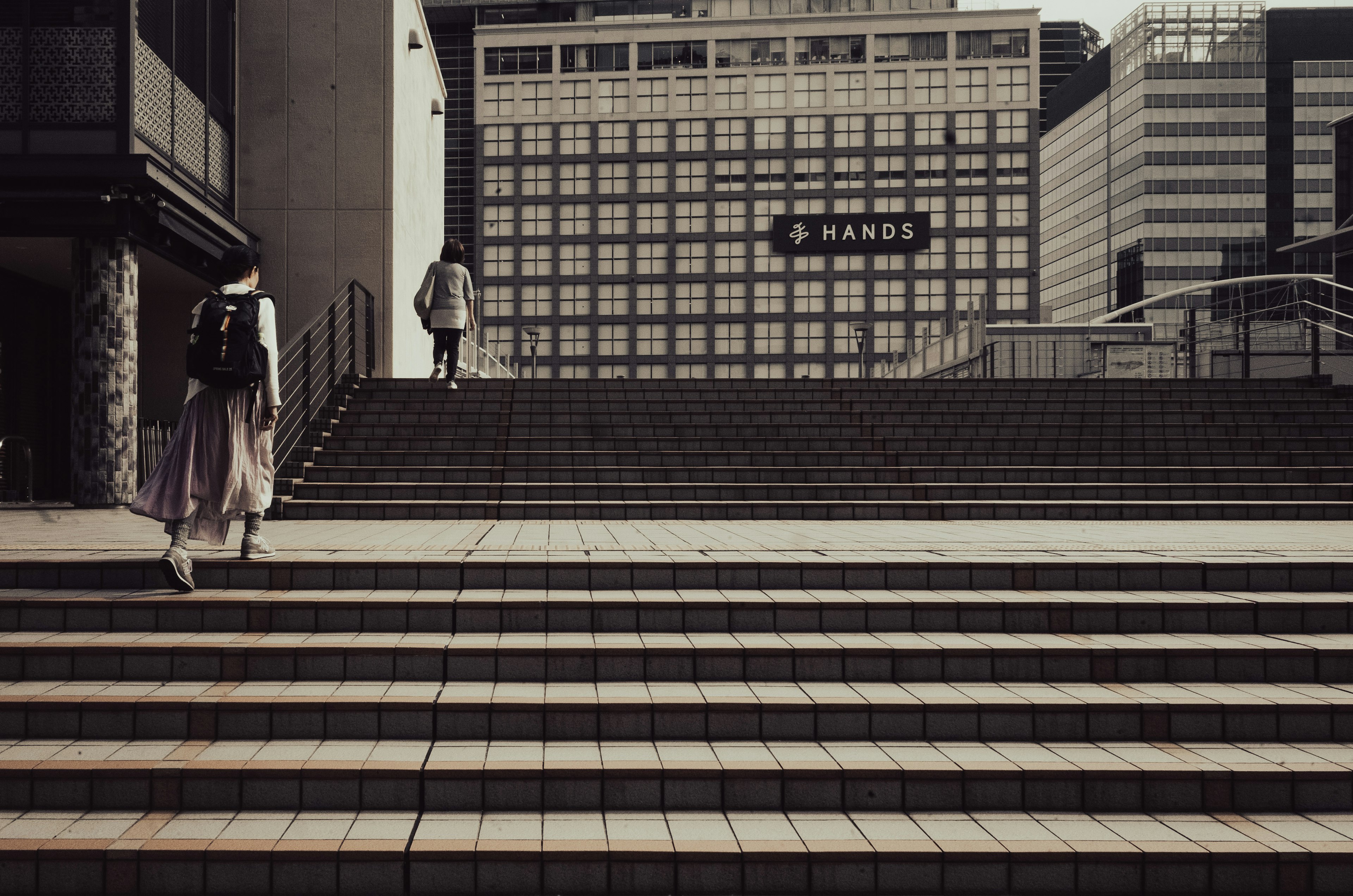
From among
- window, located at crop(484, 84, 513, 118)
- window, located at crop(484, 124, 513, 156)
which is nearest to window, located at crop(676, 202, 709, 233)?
window, located at crop(484, 124, 513, 156)

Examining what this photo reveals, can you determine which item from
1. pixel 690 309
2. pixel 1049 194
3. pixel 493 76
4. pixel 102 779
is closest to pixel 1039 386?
pixel 102 779

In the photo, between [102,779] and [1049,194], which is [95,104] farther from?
[1049,194]

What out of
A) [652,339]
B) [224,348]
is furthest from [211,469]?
[652,339]

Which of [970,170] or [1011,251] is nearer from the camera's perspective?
[970,170]

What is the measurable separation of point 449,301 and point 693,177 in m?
52.2

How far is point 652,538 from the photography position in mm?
→ 6301

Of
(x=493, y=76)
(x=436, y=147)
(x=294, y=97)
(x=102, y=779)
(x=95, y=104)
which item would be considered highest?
(x=493, y=76)

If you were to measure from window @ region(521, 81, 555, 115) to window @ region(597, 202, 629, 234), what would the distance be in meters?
7.61

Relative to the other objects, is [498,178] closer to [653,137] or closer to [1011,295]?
[653,137]

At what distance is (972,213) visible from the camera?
5909 cm

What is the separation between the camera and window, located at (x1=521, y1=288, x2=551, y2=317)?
62.1m

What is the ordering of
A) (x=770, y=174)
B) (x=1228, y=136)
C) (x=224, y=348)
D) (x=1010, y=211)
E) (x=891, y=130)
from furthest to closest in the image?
(x=1228, y=136), (x=770, y=174), (x=891, y=130), (x=1010, y=211), (x=224, y=348)

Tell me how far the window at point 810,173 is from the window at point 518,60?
18363 mm

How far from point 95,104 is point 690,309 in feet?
170
